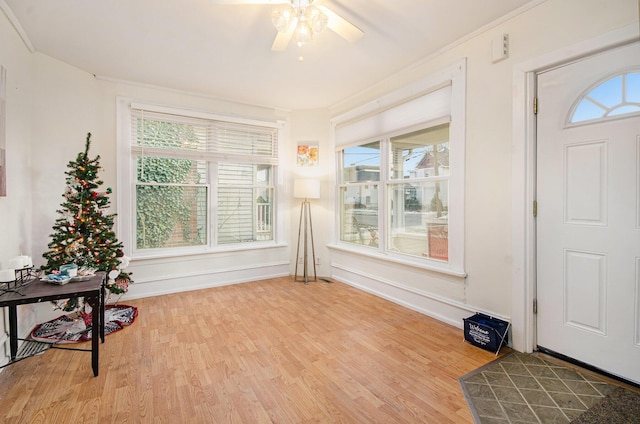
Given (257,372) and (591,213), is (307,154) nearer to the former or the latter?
(257,372)

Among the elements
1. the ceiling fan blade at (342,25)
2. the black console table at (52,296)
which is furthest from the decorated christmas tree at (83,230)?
the ceiling fan blade at (342,25)

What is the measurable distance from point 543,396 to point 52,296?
10.5 ft

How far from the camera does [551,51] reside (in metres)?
2.21

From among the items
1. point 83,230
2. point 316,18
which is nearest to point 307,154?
point 316,18

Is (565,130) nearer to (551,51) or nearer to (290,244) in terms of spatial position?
(551,51)

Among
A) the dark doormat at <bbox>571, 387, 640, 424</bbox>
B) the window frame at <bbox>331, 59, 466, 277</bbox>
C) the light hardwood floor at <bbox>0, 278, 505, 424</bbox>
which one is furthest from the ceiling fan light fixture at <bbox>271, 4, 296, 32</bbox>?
the dark doormat at <bbox>571, 387, 640, 424</bbox>

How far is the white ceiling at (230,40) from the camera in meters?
2.31

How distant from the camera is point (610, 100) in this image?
77.9 inches

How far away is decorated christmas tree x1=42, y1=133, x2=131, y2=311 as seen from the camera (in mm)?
2693

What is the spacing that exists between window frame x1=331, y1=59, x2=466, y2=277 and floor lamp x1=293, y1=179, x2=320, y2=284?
0.64 metres

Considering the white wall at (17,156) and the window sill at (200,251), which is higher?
the white wall at (17,156)

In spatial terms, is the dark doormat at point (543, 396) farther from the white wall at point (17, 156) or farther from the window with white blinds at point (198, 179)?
the window with white blinds at point (198, 179)

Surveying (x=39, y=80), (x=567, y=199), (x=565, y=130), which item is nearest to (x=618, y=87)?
(x=565, y=130)

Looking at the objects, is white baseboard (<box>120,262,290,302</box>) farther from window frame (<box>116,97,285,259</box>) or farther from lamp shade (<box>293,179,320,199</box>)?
lamp shade (<box>293,179,320,199</box>)
